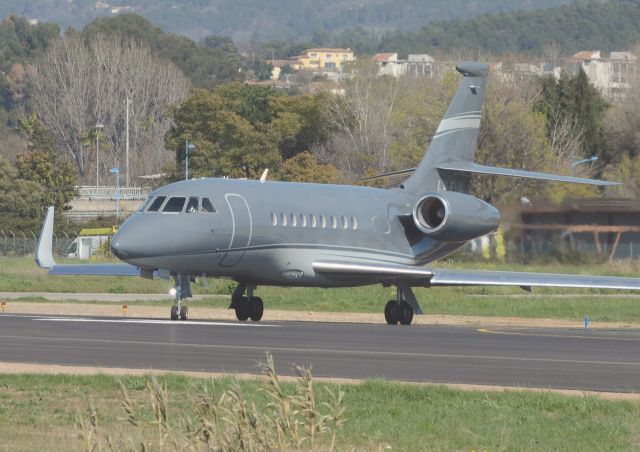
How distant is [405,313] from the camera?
110 feet

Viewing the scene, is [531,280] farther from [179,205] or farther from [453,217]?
[179,205]

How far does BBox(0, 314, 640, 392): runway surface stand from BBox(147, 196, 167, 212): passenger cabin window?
2.32m

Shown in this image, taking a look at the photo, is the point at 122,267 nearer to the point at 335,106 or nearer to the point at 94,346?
the point at 94,346

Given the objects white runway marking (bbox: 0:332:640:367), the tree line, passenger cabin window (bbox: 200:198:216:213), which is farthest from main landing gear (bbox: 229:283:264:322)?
the tree line

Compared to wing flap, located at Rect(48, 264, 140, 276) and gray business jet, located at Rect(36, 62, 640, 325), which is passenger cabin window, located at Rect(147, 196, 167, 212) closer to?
gray business jet, located at Rect(36, 62, 640, 325)

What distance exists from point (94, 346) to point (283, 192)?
10.8 m

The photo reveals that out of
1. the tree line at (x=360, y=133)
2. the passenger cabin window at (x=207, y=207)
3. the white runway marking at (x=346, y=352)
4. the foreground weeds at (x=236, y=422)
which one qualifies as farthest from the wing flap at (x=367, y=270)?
the tree line at (x=360, y=133)

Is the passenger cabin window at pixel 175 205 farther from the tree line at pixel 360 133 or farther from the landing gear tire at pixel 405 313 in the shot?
the tree line at pixel 360 133

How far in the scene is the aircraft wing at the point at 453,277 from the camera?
100ft

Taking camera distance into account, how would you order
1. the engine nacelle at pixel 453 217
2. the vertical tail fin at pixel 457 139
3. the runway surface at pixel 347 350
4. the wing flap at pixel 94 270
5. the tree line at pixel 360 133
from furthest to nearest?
1. the tree line at pixel 360 133
2. the vertical tail fin at pixel 457 139
3. the engine nacelle at pixel 453 217
4. the wing flap at pixel 94 270
5. the runway surface at pixel 347 350

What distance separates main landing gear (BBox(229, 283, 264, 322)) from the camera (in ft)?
107

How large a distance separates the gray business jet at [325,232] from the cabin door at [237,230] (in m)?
0.03

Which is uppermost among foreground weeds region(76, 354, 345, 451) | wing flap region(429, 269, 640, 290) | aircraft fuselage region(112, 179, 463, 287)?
foreground weeds region(76, 354, 345, 451)

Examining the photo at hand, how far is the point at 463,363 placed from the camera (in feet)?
68.0
